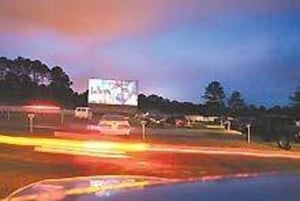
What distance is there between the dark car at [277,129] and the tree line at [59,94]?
3030 cm

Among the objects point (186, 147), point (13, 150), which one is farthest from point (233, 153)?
point (13, 150)

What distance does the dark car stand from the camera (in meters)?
42.3

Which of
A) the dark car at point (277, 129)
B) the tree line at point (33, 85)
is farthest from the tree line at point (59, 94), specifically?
the dark car at point (277, 129)

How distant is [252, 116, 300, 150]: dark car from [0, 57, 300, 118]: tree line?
3030 cm

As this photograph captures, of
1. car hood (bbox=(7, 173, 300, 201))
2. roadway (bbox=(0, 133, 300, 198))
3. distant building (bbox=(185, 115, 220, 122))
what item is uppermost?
distant building (bbox=(185, 115, 220, 122))

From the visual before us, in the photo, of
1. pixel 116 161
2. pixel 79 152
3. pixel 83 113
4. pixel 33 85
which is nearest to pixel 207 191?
pixel 116 161

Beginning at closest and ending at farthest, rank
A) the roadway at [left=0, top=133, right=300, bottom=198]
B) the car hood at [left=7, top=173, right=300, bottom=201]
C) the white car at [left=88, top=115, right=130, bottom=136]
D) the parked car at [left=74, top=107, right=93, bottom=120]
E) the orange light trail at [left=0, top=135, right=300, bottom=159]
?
1. the car hood at [left=7, top=173, right=300, bottom=201]
2. the roadway at [left=0, top=133, right=300, bottom=198]
3. the orange light trail at [left=0, top=135, right=300, bottom=159]
4. the white car at [left=88, top=115, right=130, bottom=136]
5. the parked car at [left=74, top=107, right=93, bottom=120]

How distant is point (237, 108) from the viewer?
102 meters

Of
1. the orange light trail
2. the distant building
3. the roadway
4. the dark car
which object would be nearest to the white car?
the dark car

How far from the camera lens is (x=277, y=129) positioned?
44438 millimetres

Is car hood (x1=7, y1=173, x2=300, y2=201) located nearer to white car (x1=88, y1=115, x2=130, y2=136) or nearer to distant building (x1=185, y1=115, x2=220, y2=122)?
white car (x1=88, y1=115, x2=130, y2=136)

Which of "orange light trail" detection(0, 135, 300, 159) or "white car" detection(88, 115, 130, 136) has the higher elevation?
"white car" detection(88, 115, 130, 136)

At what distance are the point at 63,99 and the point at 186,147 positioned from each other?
73224mm

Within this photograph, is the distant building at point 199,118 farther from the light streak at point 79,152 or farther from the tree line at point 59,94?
the light streak at point 79,152
